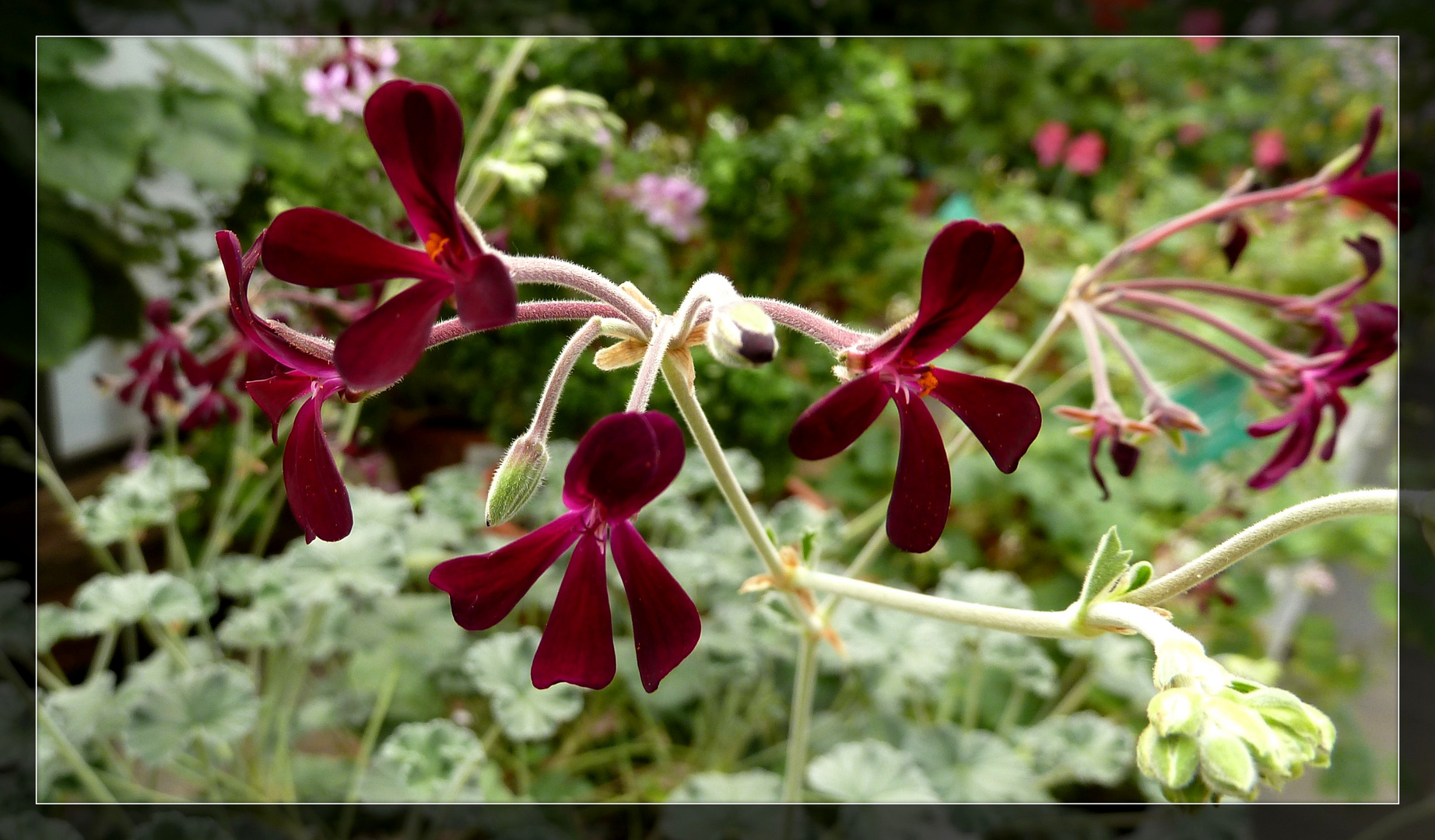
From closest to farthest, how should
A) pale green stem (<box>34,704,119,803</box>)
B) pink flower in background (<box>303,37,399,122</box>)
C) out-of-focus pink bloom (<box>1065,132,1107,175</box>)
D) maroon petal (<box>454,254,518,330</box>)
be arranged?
maroon petal (<box>454,254,518,330</box>)
pale green stem (<box>34,704,119,803</box>)
pink flower in background (<box>303,37,399,122</box>)
out-of-focus pink bloom (<box>1065,132,1107,175</box>)

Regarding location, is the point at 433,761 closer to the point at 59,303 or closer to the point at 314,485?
the point at 314,485

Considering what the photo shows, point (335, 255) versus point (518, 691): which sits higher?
point (335, 255)

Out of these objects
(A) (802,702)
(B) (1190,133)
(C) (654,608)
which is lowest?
(A) (802,702)

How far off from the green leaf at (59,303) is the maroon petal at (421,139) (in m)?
0.94

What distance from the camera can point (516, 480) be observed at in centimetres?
35

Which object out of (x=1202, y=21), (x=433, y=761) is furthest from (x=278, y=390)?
(x=1202, y=21)

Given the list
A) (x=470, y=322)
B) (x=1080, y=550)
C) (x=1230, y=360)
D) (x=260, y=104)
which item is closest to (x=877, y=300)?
(x=1080, y=550)

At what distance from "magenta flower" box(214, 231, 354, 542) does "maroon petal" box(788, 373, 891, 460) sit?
0.18 m

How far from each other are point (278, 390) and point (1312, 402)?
0.65 meters

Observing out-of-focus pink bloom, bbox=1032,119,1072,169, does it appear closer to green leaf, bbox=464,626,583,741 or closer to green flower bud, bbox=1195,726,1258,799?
green leaf, bbox=464,626,583,741

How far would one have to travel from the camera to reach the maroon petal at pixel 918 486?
0.33 meters

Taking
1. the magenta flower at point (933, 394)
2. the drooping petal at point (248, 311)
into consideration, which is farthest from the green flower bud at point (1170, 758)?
the drooping petal at point (248, 311)

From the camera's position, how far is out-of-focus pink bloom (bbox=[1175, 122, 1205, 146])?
7.29ft

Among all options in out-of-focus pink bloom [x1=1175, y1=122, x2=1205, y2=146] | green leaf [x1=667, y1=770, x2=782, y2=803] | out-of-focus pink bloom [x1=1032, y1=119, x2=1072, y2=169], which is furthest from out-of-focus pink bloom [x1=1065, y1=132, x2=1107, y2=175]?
green leaf [x1=667, y1=770, x2=782, y2=803]
